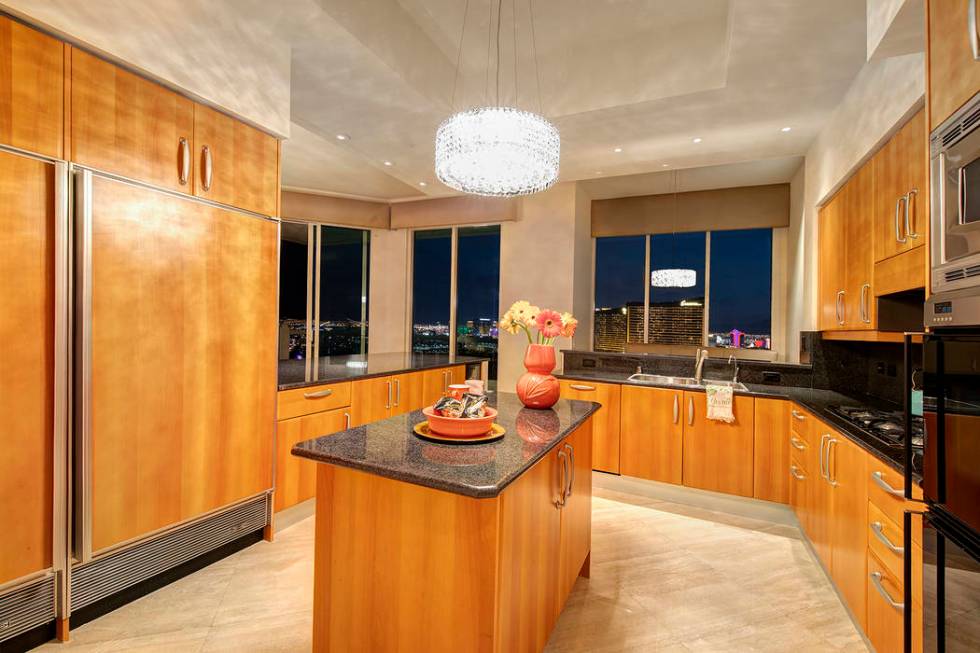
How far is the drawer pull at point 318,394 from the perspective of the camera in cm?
286

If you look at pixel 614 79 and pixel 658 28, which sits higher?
pixel 658 28

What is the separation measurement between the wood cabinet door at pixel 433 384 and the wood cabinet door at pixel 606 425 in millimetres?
1252

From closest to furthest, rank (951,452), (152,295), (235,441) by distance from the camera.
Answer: (951,452) < (152,295) < (235,441)

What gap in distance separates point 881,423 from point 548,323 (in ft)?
5.16

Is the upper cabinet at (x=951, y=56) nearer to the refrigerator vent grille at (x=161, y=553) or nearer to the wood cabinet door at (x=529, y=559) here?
the wood cabinet door at (x=529, y=559)

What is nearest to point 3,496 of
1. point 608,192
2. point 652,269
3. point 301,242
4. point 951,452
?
point 951,452

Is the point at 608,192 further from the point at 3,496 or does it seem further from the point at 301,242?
the point at 3,496

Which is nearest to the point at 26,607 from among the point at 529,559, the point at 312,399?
the point at 312,399

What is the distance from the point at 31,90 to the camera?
1624 millimetres

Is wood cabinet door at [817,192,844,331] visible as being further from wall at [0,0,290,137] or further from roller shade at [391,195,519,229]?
wall at [0,0,290,137]

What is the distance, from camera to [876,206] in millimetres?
2252

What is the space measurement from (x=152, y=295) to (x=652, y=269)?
18.0ft

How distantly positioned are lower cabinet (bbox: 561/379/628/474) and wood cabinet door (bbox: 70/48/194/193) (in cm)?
291

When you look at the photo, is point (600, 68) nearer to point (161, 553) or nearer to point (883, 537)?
point (883, 537)
